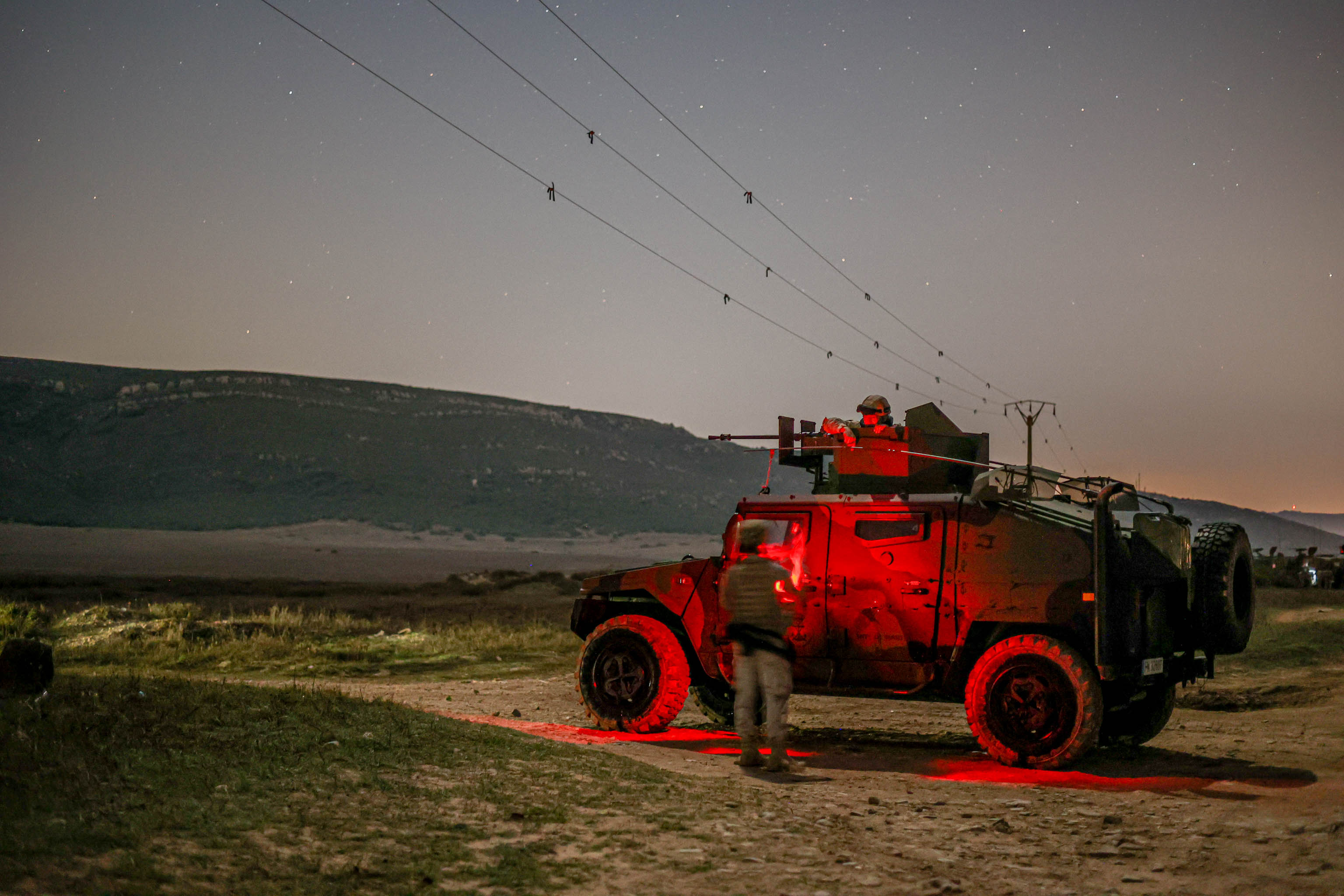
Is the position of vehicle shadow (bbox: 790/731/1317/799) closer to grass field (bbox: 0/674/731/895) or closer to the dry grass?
grass field (bbox: 0/674/731/895)

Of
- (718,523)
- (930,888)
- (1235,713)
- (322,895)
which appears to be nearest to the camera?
(322,895)

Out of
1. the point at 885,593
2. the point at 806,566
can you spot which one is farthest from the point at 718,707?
the point at 885,593

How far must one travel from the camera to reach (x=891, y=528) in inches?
427

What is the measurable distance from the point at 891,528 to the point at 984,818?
354cm

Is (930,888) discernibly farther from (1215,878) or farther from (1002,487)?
(1002,487)

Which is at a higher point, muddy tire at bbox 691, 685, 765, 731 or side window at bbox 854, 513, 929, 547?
side window at bbox 854, 513, 929, 547

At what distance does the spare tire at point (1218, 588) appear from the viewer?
10.6 metres

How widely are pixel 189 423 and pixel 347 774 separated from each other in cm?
12959

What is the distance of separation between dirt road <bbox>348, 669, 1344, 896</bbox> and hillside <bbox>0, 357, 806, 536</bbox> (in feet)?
327

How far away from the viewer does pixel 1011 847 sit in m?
6.85

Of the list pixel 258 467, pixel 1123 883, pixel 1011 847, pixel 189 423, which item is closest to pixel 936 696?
pixel 1011 847

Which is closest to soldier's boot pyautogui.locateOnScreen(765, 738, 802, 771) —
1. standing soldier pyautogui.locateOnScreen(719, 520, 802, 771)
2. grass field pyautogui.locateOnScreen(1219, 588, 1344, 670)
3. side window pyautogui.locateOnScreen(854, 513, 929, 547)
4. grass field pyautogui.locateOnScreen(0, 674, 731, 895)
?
standing soldier pyautogui.locateOnScreen(719, 520, 802, 771)

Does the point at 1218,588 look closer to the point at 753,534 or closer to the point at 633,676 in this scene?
the point at 753,534

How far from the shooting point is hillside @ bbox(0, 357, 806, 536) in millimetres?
111688
